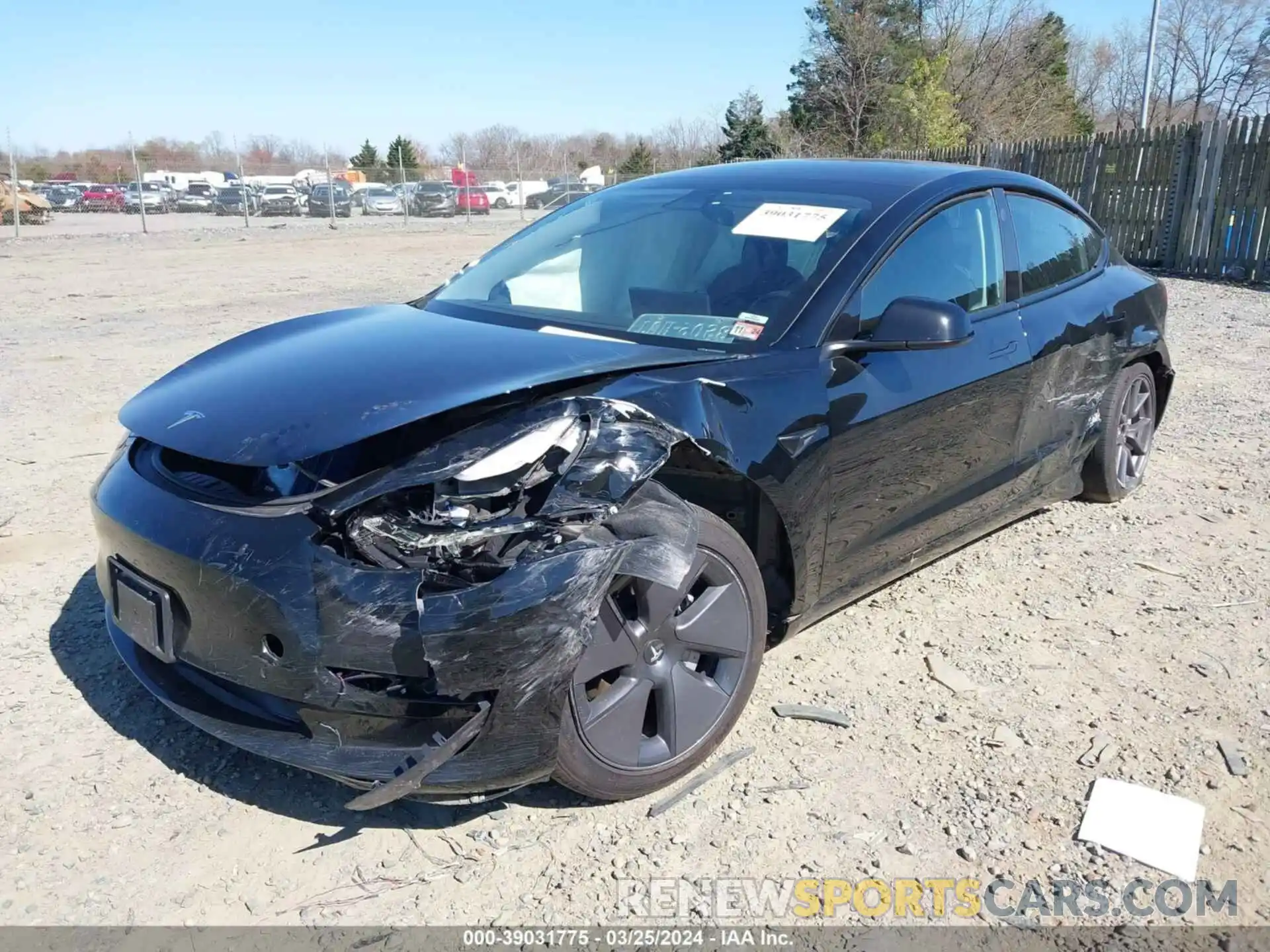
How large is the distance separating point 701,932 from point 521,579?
90cm

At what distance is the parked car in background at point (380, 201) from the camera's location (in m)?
35.8

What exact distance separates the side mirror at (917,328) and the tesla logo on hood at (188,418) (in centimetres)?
182

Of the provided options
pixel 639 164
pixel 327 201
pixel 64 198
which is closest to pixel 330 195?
pixel 327 201

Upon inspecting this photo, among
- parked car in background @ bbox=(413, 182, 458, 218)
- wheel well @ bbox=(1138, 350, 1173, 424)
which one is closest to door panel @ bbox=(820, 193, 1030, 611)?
wheel well @ bbox=(1138, 350, 1173, 424)

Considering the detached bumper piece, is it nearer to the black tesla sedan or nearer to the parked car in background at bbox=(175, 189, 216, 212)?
the black tesla sedan

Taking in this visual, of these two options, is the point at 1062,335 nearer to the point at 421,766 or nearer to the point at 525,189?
the point at 421,766

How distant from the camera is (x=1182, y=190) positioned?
529 inches

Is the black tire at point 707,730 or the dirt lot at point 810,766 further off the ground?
the black tire at point 707,730

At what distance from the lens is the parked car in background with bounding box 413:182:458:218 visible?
115ft

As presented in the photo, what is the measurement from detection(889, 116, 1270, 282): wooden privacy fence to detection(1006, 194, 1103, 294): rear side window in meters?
10.1

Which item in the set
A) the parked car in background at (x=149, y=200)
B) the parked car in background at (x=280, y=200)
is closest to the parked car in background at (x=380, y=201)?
the parked car in background at (x=280, y=200)

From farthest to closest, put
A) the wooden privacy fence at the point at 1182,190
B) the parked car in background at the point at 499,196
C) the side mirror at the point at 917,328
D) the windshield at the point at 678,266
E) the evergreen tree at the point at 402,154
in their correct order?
the evergreen tree at the point at 402,154
the parked car in background at the point at 499,196
the wooden privacy fence at the point at 1182,190
the windshield at the point at 678,266
the side mirror at the point at 917,328

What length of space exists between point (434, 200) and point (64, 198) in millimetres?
12299

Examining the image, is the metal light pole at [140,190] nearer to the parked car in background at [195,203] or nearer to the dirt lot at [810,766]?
the parked car in background at [195,203]
